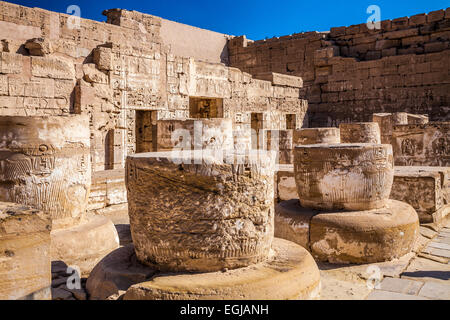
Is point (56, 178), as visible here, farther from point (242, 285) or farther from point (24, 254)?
point (242, 285)

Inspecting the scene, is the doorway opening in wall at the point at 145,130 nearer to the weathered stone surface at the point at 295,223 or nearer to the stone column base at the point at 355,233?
the weathered stone surface at the point at 295,223

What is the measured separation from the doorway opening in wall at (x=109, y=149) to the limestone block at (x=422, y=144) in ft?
21.0

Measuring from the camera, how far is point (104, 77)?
9398 mm

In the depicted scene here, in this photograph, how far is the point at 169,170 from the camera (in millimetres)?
3021

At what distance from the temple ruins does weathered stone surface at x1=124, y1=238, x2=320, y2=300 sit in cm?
1

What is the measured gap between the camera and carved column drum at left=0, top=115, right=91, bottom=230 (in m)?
4.38

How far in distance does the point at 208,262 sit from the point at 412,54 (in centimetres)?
1564

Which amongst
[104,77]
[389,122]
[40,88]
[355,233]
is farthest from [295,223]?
[389,122]

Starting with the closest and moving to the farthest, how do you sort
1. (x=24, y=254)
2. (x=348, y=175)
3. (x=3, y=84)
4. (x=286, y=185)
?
(x=24, y=254), (x=348, y=175), (x=286, y=185), (x=3, y=84)

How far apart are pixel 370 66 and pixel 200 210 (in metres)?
15.6

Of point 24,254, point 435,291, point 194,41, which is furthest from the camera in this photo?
point 194,41
